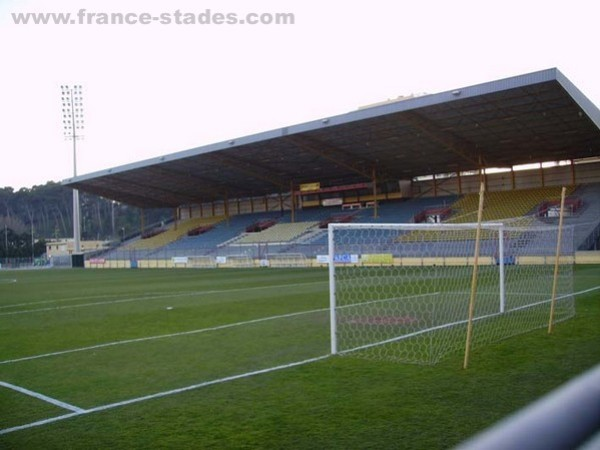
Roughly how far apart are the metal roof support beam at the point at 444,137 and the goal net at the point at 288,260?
1097cm

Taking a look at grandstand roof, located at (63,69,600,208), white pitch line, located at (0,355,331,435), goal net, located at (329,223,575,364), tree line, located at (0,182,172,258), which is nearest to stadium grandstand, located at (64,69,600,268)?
grandstand roof, located at (63,69,600,208)

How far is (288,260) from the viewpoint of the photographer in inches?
1549

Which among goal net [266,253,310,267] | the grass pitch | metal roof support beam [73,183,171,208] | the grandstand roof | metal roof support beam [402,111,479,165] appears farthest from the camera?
metal roof support beam [73,183,171,208]

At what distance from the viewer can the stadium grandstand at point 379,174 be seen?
97.4 feet

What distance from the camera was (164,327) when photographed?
11.9m

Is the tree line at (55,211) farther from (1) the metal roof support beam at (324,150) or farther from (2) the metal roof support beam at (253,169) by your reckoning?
(1) the metal roof support beam at (324,150)

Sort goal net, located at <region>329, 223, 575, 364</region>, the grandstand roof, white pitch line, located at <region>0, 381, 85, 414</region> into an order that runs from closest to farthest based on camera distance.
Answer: white pitch line, located at <region>0, 381, 85, 414</region> < goal net, located at <region>329, 223, 575, 364</region> < the grandstand roof

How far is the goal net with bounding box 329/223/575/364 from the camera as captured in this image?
860 cm

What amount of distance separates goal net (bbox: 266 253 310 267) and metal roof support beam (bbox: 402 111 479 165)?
10966 mm

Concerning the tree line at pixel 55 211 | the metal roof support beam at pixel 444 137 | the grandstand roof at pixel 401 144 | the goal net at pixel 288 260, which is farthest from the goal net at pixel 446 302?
the tree line at pixel 55 211

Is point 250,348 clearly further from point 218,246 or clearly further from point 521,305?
point 218,246

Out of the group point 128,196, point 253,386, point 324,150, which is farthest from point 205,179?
point 253,386

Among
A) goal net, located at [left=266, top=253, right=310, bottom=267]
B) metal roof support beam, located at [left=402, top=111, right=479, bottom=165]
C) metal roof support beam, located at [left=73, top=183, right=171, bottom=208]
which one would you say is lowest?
goal net, located at [left=266, top=253, right=310, bottom=267]

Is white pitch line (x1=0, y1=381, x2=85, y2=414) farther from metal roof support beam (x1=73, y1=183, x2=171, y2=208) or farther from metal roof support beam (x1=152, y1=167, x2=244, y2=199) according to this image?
metal roof support beam (x1=73, y1=183, x2=171, y2=208)
